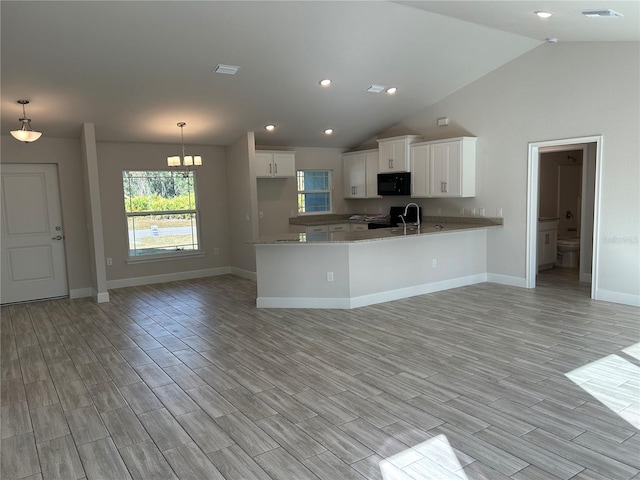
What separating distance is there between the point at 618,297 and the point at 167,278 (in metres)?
6.81

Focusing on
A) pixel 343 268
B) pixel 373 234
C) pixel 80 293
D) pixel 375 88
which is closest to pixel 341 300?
pixel 343 268

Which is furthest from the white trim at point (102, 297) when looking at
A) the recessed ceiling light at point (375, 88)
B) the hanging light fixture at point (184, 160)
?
the recessed ceiling light at point (375, 88)

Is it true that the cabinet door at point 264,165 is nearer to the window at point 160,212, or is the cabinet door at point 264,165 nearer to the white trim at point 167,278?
the window at point 160,212

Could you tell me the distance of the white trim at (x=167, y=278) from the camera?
7.45m

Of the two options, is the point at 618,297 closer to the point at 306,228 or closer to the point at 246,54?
the point at 306,228

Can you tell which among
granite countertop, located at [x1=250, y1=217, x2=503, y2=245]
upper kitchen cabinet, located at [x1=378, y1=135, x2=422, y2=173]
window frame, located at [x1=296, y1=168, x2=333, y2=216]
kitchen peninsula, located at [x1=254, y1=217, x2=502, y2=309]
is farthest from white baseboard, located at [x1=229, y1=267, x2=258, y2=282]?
upper kitchen cabinet, located at [x1=378, y1=135, x2=422, y2=173]

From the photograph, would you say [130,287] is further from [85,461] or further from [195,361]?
[85,461]

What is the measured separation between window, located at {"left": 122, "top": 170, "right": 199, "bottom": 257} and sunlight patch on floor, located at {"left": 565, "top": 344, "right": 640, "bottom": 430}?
6469 mm

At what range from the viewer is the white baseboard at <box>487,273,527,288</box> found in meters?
6.55

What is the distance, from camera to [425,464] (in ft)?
7.91

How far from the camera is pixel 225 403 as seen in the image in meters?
3.20

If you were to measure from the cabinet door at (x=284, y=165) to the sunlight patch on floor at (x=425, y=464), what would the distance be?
6.09 m

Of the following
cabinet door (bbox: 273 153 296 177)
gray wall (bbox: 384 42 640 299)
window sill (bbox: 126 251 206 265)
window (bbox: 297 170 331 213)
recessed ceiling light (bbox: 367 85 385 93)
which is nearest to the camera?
gray wall (bbox: 384 42 640 299)

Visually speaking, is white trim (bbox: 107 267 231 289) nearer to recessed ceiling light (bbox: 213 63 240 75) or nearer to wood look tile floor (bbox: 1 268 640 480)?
wood look tile floor (bbox: 1 268 640 480)
